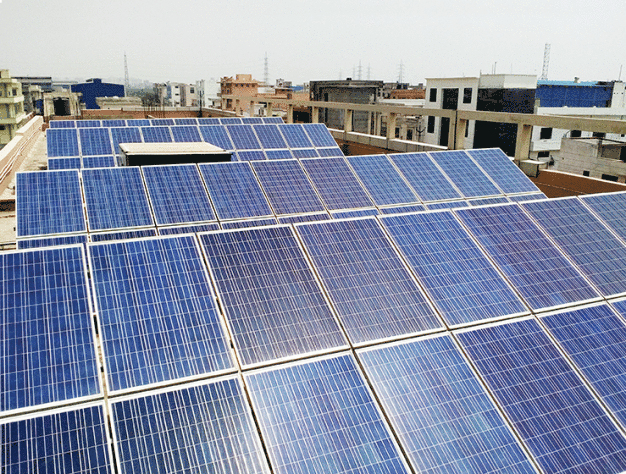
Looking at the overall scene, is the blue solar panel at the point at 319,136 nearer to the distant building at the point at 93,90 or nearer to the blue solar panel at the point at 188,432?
the blue solar panel at the point at 188,432

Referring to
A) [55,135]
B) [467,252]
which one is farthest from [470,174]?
[55,135]

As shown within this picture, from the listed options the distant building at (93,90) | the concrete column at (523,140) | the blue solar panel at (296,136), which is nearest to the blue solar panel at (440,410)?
the concrete column at (523,140)

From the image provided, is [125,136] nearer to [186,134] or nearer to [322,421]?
[186,134]

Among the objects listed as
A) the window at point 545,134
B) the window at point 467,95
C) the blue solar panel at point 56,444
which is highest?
the window at point 467,95

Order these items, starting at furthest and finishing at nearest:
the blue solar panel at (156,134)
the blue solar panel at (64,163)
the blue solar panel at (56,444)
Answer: the blue solar panel at (156,134)
the blue solar panel at (64,163)
the blue solar panel at (56,444)

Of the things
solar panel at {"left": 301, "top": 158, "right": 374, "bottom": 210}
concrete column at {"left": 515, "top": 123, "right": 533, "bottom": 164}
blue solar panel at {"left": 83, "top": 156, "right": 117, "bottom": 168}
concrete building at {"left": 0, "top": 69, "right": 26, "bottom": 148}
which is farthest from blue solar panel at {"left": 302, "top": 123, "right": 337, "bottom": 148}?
concrete building at {"left": 0, "top": 69, "right": 26, "bottom": 148}

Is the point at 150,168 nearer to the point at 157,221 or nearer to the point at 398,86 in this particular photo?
the point at 157,221
